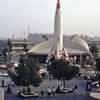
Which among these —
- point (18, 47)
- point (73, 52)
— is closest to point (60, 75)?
point (73, 52)

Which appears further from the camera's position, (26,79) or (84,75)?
(84,75)

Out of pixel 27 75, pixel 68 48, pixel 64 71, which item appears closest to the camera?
pixel 27 75

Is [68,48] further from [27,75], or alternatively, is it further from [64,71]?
[27,75]

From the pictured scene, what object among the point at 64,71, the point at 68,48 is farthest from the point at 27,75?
the point at 68,48

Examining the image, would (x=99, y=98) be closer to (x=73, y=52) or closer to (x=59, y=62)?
(x=59, y=62)

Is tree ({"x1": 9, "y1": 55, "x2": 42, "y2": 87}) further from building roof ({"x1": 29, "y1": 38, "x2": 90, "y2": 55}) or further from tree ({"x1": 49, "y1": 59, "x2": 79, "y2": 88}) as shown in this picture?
building roof ({"x1": 29, "y1": 38, "x2": 90, "y2": 55})

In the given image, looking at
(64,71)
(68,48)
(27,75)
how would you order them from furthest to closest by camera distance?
(68,48)
(64,71)
(27,75)

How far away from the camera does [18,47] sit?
279 feet

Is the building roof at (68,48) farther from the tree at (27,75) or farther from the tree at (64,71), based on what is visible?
the tree at (27,75)

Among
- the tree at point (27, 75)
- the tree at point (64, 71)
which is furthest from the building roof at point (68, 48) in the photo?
the tree at point (27, 75)

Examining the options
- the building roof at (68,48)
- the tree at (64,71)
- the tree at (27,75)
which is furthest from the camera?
the building roof at (68,48)

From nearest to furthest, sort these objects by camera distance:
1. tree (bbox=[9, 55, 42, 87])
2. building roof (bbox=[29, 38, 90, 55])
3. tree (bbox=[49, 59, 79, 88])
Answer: tree (bbox=[9, 55, 42, 87])
tree (bbox=[49, 59, 79, 88])
building roof (bbox=[29, 38, 90, 55])

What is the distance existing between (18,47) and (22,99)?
64766mm

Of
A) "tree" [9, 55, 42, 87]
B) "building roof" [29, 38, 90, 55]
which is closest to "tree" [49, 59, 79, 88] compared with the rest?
"tree" [9, 55, 42, 87]
